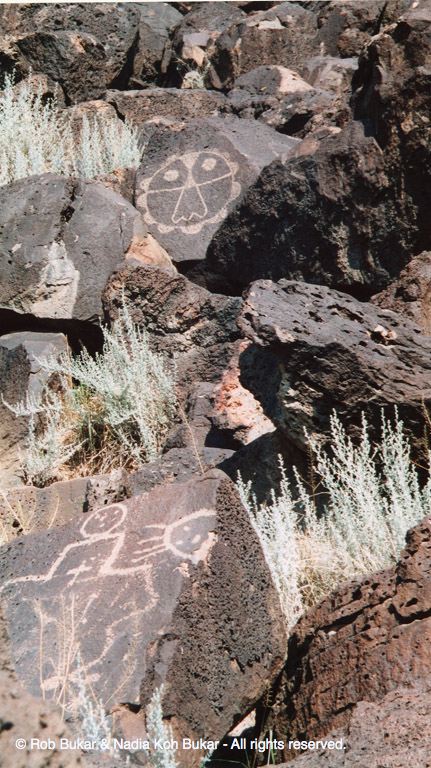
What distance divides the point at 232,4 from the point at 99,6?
296 centimetres

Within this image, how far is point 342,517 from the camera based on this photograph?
18.1 feet

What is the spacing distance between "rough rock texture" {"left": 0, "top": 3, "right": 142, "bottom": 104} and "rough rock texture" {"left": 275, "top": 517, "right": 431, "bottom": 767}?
8309 millimetres

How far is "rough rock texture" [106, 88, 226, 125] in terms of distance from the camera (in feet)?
37.7

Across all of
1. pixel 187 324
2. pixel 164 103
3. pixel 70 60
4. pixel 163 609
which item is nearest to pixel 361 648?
pixel 163 609

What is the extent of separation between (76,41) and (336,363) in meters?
6.93

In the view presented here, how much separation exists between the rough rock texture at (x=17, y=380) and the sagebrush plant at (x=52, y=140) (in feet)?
6.84

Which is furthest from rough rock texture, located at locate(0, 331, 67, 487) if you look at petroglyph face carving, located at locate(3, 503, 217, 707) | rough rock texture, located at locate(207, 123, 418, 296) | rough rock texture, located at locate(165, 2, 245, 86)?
rough rock texture, located at locate(165, 2, 245, 86)

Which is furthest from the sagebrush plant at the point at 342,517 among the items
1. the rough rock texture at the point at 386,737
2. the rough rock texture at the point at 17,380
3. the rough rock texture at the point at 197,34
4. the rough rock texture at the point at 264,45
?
the rough rock texture at the point at 197,34

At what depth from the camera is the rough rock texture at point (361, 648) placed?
393cm

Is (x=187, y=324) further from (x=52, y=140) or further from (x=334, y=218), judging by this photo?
(x=52, y=140)

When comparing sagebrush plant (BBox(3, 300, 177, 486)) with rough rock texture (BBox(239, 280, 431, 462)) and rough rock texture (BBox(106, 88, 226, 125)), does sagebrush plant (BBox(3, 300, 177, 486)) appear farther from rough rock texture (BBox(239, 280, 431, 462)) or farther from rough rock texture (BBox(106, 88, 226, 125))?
rough rock texture (BBox(106, 88, 226, 125))

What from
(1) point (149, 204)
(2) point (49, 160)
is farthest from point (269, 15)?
(1) point (149, 204)

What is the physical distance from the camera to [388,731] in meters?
3.43

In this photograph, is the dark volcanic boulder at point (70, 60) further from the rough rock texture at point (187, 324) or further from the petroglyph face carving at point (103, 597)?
the petroglyph face carving at point (103, 597)
